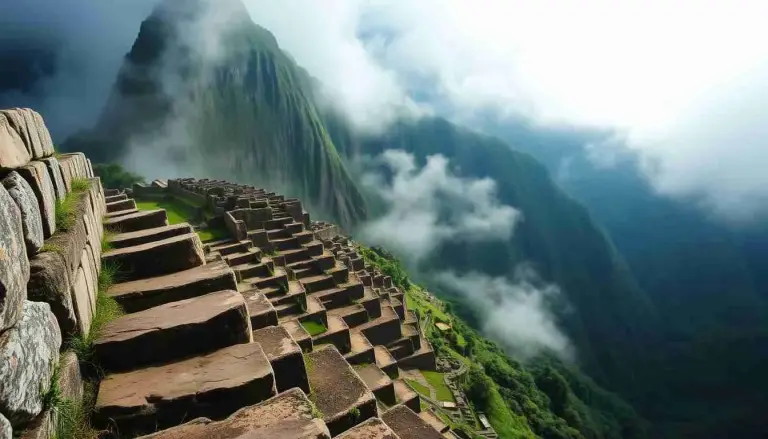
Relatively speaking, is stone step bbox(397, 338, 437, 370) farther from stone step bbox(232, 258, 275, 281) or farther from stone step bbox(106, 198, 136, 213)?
stone step bbox(106, 198, 136, 213)

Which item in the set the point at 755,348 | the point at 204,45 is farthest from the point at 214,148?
the point at 755,348

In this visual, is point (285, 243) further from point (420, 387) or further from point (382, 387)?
point (382, 387)

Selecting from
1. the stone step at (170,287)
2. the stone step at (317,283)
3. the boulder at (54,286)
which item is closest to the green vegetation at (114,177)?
the stone step at (317,283)

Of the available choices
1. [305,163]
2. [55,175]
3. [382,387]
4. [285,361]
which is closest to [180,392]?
[285,361]

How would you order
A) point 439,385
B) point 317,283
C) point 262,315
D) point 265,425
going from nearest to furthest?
1. point 265,425
2. point 262,315
3. point 317,283
4. point 439,385

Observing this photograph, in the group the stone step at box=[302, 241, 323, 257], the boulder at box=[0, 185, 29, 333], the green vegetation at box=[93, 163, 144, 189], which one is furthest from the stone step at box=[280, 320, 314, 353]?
the green vegetation at box=[93, 163, 144, 189]
